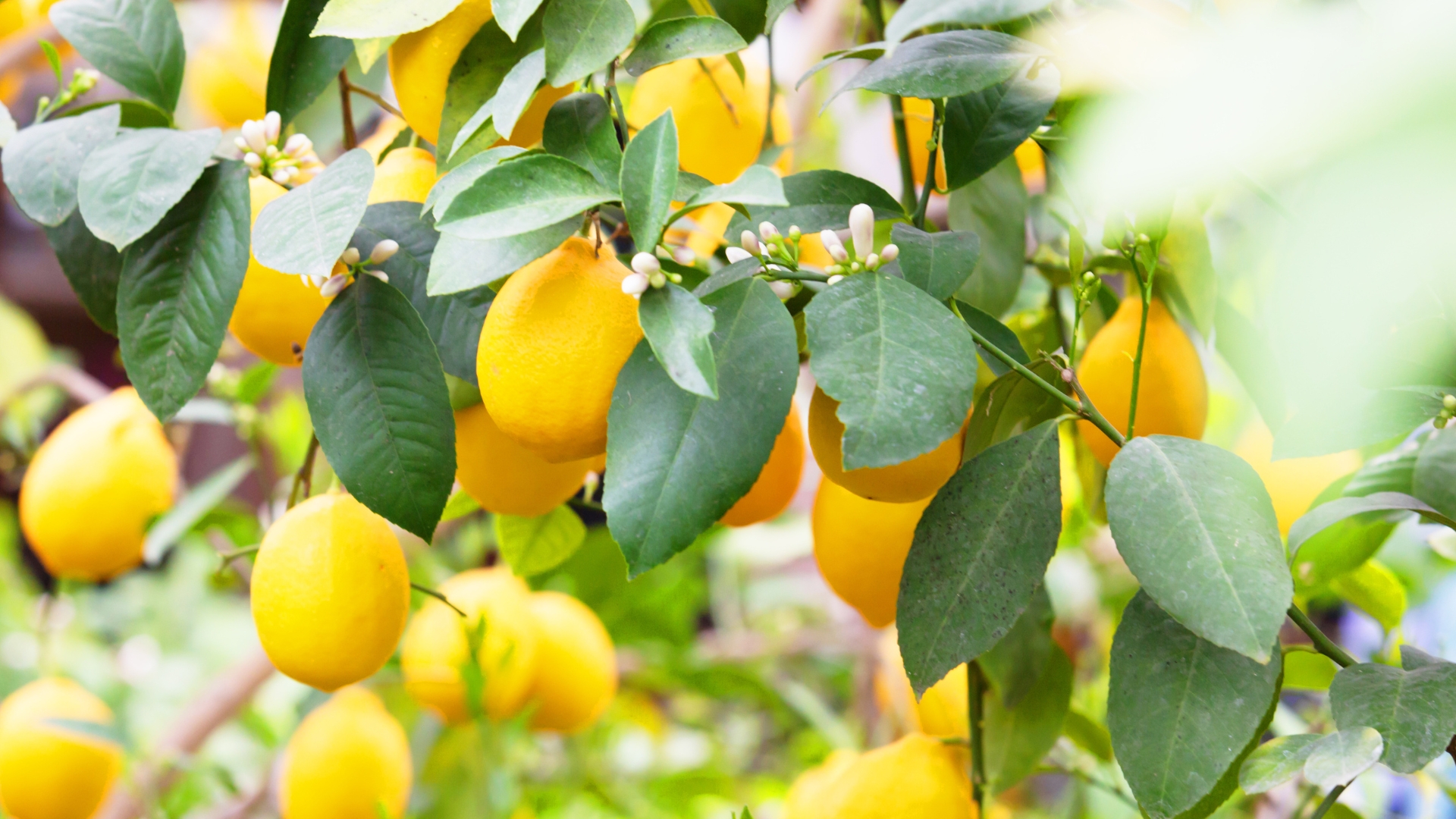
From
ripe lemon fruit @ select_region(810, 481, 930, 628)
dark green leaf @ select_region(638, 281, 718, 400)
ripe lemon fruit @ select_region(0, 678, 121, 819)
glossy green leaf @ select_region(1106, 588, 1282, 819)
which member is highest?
dark green leaf @ select_region(638, 281, 718, 400)

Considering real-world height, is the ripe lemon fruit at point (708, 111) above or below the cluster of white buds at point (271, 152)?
below

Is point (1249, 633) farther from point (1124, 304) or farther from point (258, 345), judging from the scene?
point (258, 345)

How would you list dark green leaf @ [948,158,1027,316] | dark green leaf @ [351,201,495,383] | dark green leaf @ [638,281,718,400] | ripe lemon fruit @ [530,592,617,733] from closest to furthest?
dark green leaf @ [638,281,718,400], dark green leaf @ [351,201,495,383], dark green leaf @ [948,158,1027,316], ripe lemon fruit @ [530,592,617,733]

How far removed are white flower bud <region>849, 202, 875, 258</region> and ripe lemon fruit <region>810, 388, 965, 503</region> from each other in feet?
0.16

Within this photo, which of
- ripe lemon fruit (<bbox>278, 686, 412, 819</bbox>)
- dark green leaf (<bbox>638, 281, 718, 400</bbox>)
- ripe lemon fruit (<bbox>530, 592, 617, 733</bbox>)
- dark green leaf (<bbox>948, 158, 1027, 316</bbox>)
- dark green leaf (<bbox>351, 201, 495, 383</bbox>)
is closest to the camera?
dark green leaf (<bbox>638, 281, 718, 400</bbox>)

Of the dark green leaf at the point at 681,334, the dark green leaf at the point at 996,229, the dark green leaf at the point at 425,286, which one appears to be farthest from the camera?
the dark green leaf at the point at 996,229

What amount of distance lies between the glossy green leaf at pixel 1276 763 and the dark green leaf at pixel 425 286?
27 cm

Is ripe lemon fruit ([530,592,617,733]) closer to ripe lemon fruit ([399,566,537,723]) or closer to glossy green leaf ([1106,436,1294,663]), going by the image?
ripe lemon fruit ([399,566,537,723])

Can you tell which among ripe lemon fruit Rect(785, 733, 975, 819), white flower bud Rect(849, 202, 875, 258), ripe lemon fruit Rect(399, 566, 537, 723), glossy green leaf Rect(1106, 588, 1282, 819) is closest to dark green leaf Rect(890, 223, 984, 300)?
white flower bud Rect(849, 202, 875, 258)

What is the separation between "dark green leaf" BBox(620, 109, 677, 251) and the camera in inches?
11.0

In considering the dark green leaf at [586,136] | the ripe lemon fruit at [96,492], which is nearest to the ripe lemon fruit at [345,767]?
the ripe lemon fruit at [96,492]

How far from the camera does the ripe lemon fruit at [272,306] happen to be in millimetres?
381

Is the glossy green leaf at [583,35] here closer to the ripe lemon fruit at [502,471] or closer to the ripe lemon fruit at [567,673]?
the ripe lemon fruit at [502,471]

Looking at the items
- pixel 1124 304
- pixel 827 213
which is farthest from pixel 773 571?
pixel 827 213
